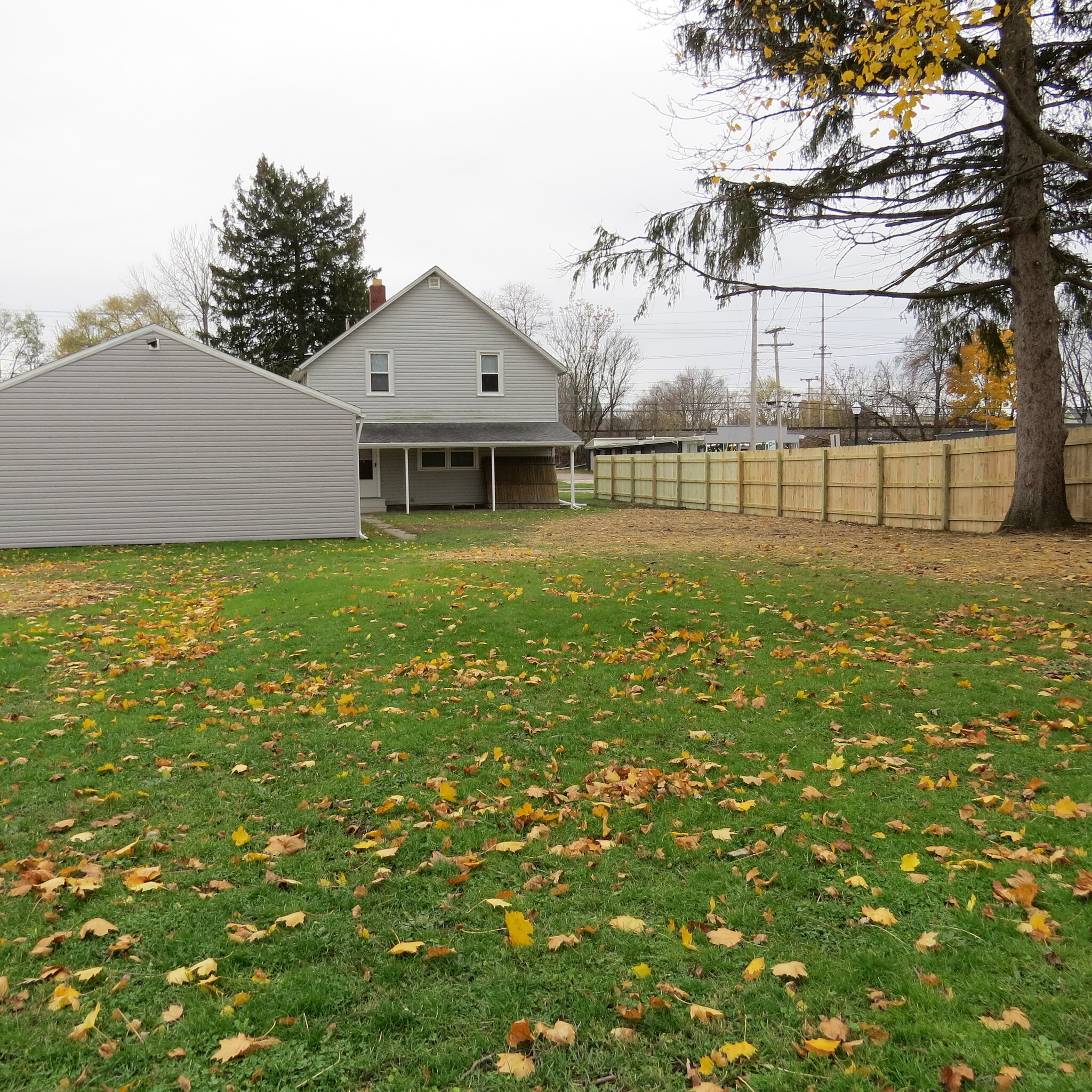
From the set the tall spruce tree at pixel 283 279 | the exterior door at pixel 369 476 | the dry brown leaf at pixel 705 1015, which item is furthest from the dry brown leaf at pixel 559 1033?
the tall spruce tree at pixel 283 279

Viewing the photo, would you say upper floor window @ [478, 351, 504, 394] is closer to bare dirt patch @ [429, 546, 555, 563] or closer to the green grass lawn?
bare dirt patch @ [429, 546, 555, 563]

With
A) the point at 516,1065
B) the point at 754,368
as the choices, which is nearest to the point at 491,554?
the point at 516,1065

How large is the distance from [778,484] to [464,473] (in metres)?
12.3

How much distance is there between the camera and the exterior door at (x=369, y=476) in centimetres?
3108

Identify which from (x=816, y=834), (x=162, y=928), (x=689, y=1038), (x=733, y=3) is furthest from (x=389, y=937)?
(x=733, y=3)

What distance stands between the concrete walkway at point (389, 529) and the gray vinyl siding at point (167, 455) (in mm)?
1039

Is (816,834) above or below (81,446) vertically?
below

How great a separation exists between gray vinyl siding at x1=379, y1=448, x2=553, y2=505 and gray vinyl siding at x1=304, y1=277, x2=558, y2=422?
158 centimetres

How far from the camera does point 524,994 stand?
299 cm

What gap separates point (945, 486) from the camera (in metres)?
18.0

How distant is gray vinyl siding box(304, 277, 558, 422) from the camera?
2972cm

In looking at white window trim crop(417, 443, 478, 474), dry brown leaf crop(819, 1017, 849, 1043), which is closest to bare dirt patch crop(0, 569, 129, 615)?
dry brown leaf crop(819, 1017, 849, 1043)

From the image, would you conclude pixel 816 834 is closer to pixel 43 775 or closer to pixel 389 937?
pixel 389 937

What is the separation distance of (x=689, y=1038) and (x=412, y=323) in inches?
1151
